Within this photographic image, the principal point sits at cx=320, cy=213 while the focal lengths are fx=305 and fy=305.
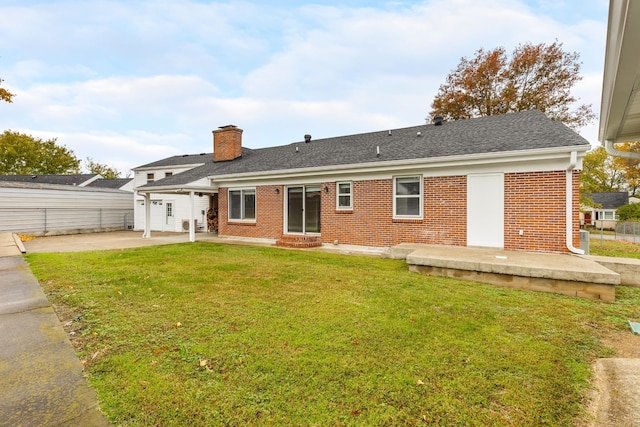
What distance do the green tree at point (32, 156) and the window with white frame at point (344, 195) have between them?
159ft

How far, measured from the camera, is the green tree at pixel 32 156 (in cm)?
3891

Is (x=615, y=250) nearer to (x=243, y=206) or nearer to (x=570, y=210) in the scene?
(x=570, y=210)

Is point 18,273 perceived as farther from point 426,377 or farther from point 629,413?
point 629,413

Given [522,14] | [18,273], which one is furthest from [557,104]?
[18,273]

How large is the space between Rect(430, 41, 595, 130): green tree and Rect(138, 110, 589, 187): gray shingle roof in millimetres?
12500

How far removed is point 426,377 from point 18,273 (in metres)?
8.34

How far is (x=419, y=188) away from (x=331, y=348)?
7165mm

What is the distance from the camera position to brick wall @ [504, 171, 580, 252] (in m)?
7.38

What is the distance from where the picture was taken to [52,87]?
54.4 ft

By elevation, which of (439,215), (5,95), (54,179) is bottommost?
(439,215)

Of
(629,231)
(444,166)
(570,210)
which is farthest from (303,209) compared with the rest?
(629,231)

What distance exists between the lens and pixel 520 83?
21.2 meters

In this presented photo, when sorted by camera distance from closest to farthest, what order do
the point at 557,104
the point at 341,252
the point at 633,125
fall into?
1. the point at 633,125
2. the point at 341,252
3. the point at 557,104

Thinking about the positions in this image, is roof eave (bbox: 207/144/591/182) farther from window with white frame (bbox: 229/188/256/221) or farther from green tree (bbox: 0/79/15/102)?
green tree (bbox: 0/79/15/102)
